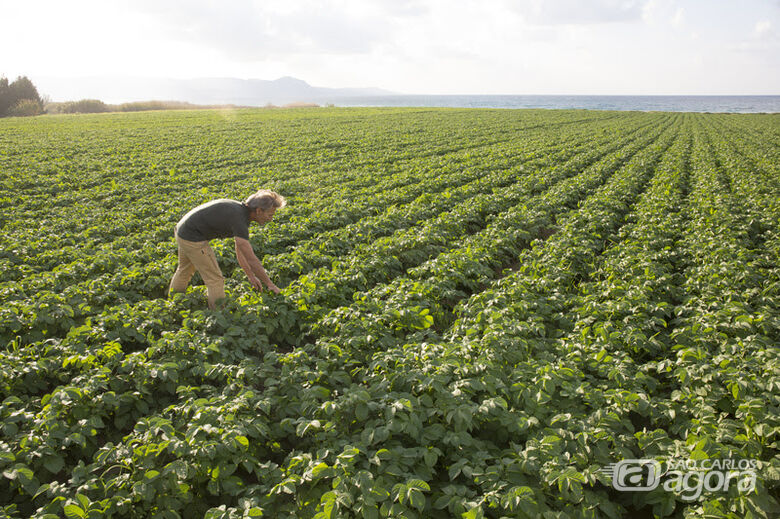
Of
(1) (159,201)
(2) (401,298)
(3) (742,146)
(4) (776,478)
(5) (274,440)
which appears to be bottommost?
(5) (274,440)

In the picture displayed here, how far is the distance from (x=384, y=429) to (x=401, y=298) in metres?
2.62

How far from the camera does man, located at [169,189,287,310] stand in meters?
5.73

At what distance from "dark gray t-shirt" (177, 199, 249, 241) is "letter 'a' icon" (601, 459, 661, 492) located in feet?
16.8

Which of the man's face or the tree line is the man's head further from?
the tree line

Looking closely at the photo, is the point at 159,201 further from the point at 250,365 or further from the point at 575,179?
the point at 575,179

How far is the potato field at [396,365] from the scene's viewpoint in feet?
10.5

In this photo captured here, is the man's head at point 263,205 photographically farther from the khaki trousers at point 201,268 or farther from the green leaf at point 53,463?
the green leaf at point 53,463

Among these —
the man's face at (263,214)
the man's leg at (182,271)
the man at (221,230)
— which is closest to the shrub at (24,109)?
the man's leg at (182,271)

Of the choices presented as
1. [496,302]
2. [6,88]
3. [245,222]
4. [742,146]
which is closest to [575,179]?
[496,302]

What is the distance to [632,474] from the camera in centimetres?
340

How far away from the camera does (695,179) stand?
1616 centimetres

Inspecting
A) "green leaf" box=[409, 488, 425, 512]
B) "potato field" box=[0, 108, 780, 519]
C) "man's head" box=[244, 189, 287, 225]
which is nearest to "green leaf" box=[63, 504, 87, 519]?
"potato field" box=[0, 108, 780, 519]

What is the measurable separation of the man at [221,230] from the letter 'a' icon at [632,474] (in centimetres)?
476

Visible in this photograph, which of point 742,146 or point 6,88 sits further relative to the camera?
point 6,88
